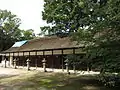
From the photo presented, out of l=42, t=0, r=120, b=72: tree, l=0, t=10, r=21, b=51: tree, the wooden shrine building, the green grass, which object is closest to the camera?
l=42, t=0, r=120, b=72: tree

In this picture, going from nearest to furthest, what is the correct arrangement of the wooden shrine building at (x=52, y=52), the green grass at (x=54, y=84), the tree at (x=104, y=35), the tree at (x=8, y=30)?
the tree at (x=104, y=35) < the green grass at (x=54, y=84) < the wooden shrine building at (x=52, y=52) < the tree at (x=8, y=30)

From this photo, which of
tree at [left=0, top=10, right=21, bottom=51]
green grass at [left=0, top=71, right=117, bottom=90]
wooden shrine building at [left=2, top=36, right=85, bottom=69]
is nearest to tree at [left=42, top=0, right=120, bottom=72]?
green grass at [left=0, top=71, right=117, bottom=90]

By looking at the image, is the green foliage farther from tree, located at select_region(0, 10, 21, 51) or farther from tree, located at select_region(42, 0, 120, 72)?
tree, located at select_region(42, 0, 120, 72)

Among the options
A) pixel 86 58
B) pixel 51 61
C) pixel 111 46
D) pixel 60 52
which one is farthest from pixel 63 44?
pixel 111 46

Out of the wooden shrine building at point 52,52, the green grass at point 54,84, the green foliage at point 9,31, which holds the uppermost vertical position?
the green foliage at point 9,31

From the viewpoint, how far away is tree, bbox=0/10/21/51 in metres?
57.3

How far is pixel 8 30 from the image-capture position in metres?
59.8

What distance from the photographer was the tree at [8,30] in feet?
188

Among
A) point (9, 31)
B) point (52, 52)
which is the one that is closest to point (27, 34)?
point (9, 31)

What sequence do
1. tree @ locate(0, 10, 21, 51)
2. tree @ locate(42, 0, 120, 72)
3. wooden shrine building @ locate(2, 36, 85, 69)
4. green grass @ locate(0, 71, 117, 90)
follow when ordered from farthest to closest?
tree @ locate(0, 10, 21, 51) → wooden shrine building @ locate(2, 36, 85, 69) → green grass @ locate(0, 71, 117, 90) → tree @ locate(42, 0, 120, 72)

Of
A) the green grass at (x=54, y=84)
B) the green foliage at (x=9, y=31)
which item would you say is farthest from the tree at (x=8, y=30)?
the green grass at (x=54, y=84)

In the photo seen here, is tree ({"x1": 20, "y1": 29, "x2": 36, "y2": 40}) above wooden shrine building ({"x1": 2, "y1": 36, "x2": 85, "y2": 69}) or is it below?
above

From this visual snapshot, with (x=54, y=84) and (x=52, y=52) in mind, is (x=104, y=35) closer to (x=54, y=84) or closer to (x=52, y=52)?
(x=54, y=84)

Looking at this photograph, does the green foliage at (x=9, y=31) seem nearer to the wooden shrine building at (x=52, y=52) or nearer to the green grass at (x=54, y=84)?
the wooden shrine building at (x=52, y=52)
